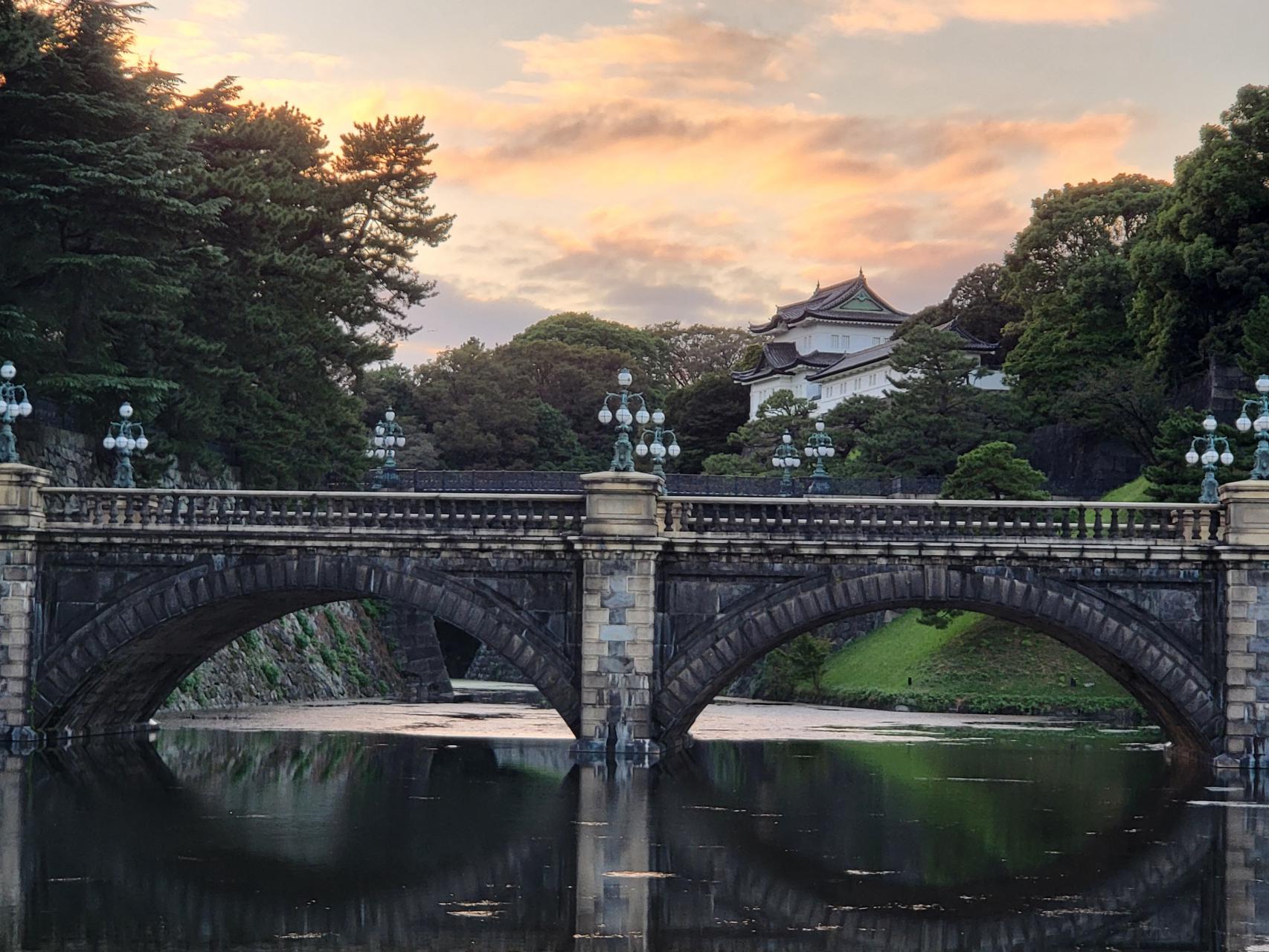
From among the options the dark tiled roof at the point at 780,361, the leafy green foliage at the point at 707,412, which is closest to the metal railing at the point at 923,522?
the leafy green foliage at the point at 707,412

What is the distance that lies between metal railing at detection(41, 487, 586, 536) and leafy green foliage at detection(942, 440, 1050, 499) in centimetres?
3263

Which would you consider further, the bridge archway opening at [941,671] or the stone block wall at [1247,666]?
the bridge archway opening at [941,671]

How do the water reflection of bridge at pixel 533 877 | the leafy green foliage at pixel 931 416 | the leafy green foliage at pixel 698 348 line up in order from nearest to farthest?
the water reflection of bridge at pixel 533 877
the leafy green foliage at pixel 931 416
the leafy green foliage at pixel 698 348

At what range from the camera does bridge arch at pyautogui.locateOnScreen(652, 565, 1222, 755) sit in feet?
119

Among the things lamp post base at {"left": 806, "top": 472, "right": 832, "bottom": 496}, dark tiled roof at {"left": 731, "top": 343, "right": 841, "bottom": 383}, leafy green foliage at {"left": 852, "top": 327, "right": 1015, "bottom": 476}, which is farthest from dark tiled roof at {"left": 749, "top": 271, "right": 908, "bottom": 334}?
lamp post base at {"left": 806, "top": 472, "right": 832, "bottom": 496}

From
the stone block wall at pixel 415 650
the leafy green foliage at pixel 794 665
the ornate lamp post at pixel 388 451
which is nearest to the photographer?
the ornate lamp post at pixel 388 451

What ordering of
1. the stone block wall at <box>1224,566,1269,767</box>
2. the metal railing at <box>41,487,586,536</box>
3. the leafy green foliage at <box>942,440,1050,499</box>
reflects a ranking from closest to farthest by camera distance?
the stone block wall at <box>1224,566,1269,767</box> < the metal railing at <box>41,487,586,536</box> < the leafy green foliage at <box>942,440,1050,499</box>

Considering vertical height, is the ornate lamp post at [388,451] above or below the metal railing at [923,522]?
above

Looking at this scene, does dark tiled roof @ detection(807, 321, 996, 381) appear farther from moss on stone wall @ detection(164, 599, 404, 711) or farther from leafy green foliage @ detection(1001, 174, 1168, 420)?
moss on stone wall @ detection(164, 599, 404, 711)

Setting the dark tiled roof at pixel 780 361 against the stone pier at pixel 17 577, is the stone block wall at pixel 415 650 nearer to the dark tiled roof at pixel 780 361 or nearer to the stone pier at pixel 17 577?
the stone pier at pixel 17 577

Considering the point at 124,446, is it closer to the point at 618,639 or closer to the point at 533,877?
the point at 618,639

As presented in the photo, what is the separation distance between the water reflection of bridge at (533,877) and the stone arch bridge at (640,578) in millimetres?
4066

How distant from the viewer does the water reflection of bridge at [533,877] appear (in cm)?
1891

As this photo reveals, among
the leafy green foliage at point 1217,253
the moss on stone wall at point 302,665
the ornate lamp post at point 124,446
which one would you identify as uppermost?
the leafy green foliage at point 1217,253
